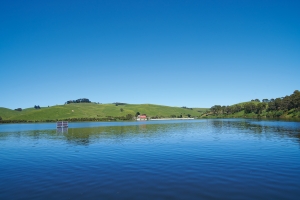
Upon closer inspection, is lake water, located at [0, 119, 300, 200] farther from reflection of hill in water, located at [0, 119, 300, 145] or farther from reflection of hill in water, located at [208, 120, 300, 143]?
reflection of hill in water, located at [208, 120, 300, 143]

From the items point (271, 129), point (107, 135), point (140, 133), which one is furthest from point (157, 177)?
point (271, 129)

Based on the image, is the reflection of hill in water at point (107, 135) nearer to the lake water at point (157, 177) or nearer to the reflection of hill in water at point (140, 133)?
the reflection of hill in water at point (140, 133)

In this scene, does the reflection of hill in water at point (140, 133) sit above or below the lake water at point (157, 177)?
above

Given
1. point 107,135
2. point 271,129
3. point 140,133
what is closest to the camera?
point 107,135

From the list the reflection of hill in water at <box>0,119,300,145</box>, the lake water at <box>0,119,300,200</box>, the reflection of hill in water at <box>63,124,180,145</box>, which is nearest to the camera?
the lake water at <box>0,119,300,200</box>

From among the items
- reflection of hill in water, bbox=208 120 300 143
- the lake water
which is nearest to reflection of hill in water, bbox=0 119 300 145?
reflection of hill in water, bbox=208 120 300 143

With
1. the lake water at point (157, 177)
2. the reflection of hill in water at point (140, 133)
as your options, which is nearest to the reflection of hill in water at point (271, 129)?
the reflection of hill in water at point (140, 133)

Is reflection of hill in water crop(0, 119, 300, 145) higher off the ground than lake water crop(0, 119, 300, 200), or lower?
higher

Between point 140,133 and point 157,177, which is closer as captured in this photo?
point 157,177

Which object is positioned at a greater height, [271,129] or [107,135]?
[271,129]

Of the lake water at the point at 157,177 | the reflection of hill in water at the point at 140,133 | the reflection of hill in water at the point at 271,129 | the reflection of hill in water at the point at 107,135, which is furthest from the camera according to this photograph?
the reflection of hill in water at the point at 107,135

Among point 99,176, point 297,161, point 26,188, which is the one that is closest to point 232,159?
point 297,161

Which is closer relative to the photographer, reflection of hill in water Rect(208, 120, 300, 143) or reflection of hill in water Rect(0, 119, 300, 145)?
reflection of hill in water Rect(208, 120, 300, 143)

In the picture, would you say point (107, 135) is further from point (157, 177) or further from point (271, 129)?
point (271, 129)
